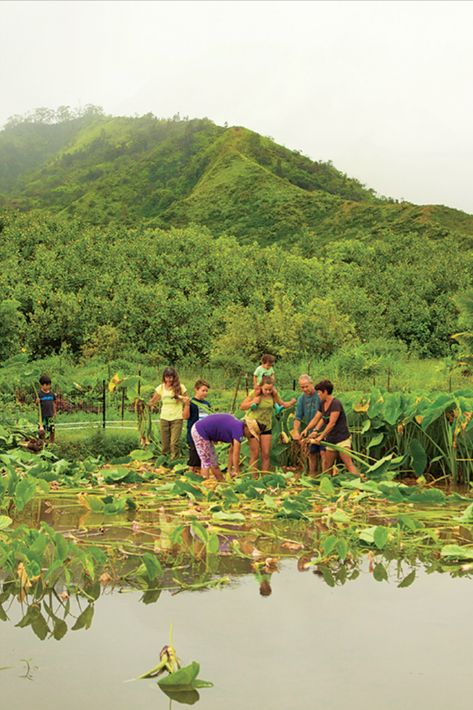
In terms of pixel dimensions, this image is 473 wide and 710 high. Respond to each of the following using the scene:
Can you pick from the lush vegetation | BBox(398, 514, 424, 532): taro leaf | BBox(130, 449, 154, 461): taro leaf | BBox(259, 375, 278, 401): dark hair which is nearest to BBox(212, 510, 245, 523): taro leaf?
the lush vegetation

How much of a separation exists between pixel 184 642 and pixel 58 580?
1213 mm

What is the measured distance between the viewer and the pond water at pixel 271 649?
3580 millimetres

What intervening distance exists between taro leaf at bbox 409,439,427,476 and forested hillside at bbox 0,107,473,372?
39.0 ft

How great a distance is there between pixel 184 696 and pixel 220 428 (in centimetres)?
513

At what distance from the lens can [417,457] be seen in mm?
9078

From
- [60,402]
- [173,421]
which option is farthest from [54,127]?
[173,421]

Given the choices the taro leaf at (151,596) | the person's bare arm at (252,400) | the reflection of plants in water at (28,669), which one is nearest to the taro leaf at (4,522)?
the taro leaf at (151,596)

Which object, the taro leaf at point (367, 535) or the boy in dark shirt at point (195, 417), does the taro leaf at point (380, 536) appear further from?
the boy in dark shirt at point (195, 417)

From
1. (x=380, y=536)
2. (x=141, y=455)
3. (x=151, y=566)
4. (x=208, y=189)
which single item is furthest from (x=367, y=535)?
(x=208, y=189)

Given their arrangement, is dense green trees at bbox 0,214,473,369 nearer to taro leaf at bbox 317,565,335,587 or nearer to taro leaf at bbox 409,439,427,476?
taro leaf at bbox 409,439,427,476

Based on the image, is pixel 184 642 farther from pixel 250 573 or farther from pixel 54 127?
pixel 54 127

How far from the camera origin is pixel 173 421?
9.76 meters

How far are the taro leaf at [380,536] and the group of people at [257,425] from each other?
289cm

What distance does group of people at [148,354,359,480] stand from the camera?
28.6 ft
